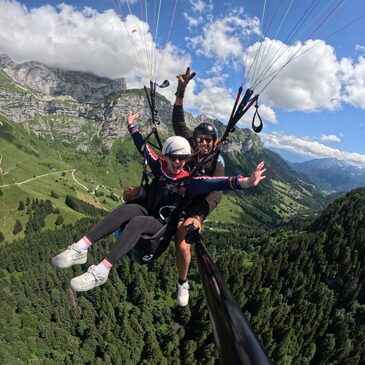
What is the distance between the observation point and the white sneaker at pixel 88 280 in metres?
9.45

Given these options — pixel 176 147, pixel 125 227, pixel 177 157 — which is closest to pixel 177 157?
pixel 177 157

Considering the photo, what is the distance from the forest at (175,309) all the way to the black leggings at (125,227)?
91568 mm

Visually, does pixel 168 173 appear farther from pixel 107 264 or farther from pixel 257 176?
pixel 107 264

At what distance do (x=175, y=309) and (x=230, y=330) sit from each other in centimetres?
12710

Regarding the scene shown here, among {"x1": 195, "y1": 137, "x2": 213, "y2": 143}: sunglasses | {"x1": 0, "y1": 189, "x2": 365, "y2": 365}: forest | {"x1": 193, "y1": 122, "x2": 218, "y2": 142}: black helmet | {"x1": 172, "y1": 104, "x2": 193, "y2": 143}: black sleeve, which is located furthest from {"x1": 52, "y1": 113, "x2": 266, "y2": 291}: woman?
{"x1": 0, "y1": 189, "x2": 365, "y2": 365}: forest

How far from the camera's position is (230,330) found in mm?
3281

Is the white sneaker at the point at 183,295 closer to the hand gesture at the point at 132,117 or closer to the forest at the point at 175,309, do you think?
the hand gesture at the point at 132,117

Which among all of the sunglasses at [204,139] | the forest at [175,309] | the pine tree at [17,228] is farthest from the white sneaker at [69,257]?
the pine tree at [17,228]

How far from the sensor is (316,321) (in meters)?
127

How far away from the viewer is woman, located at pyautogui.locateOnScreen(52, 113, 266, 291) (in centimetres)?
980

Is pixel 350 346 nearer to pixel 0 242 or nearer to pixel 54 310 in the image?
pixel 54 310

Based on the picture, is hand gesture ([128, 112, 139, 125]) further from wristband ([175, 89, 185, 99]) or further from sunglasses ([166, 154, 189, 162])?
sunglasses ([166, 154, 189, 162])

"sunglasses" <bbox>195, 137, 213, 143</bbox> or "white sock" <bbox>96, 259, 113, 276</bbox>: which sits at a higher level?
"sunglasses" <bbox>195, 137, 213, 143</bbox>

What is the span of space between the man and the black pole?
16.2ft
